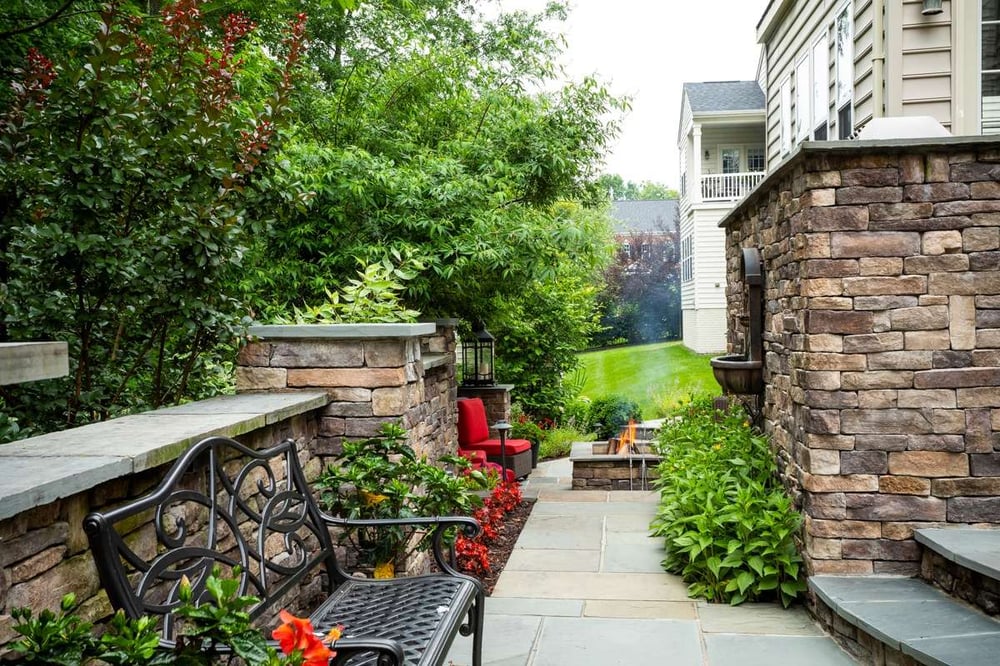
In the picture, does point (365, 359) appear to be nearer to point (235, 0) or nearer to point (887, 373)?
point (887, 373)

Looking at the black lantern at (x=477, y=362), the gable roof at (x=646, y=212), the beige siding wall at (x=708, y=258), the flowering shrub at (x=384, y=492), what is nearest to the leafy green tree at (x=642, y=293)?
the beige siding wall at (x=708, y=258)

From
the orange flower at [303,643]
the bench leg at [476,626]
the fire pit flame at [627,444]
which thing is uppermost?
the orange flower at [303,643]

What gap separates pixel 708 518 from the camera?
459 centimetres

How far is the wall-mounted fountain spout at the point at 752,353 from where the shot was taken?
17.0 feet

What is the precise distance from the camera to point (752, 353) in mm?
5324

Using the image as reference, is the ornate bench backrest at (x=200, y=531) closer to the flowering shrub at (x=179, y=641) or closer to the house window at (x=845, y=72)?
the flowering shrub at (x=179, y=641)

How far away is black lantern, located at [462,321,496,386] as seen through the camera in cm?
987

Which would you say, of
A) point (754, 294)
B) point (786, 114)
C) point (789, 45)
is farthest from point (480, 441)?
point (789, 45)

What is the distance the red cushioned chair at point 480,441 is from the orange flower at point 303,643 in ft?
21.3

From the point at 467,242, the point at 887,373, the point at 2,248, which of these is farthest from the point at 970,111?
the point at 2,248

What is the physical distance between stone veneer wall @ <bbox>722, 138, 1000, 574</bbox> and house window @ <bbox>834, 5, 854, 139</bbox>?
13.3ft

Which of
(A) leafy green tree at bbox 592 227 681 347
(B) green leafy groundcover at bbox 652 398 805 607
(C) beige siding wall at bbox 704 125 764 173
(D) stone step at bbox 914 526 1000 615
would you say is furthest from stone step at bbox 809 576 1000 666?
(A) leafy green tree at bbox 592 227 681 347

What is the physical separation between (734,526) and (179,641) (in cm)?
354

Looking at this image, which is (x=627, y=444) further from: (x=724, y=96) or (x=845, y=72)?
(x=724, y=96)
